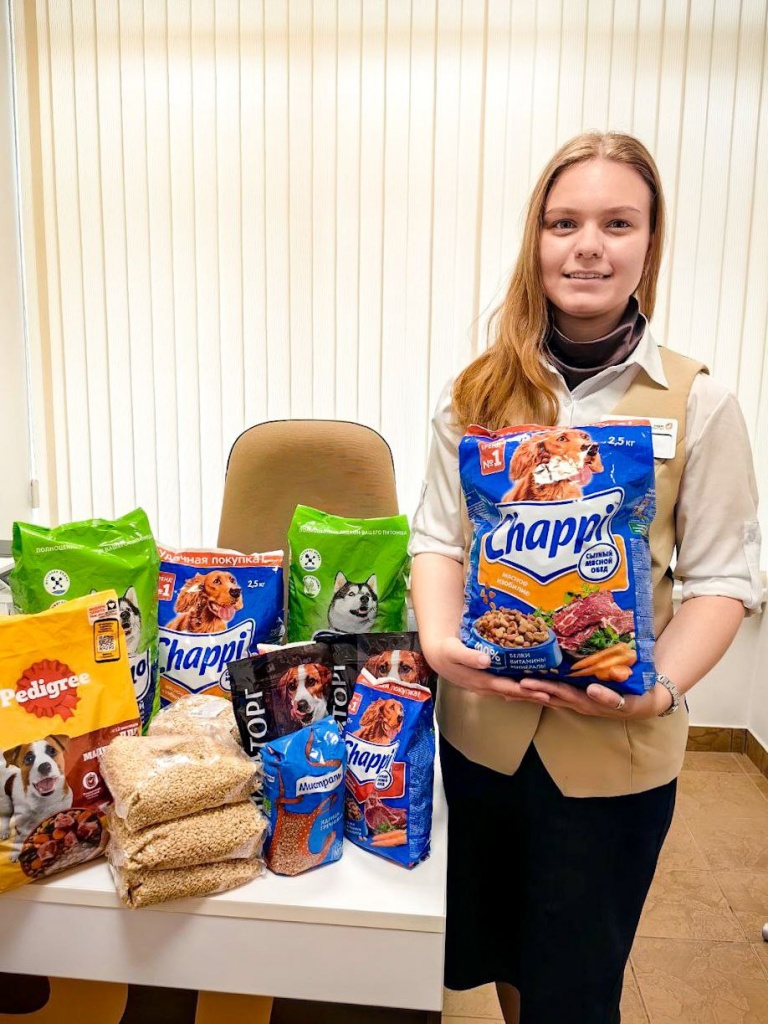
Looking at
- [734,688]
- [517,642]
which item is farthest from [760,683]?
[517,642]

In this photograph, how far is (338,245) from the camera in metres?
2.82

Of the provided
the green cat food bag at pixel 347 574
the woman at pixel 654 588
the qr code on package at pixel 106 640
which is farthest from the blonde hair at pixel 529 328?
the qr code on package at pixel 106 640

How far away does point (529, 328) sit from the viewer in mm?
1079

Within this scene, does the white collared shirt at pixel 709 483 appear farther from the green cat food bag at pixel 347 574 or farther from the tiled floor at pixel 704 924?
the tiled floor at pixel 704 924

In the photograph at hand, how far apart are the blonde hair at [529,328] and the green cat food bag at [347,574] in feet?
1.00

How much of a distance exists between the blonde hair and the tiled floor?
1.40 metres

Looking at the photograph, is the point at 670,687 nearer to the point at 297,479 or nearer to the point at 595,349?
the point at 595,349

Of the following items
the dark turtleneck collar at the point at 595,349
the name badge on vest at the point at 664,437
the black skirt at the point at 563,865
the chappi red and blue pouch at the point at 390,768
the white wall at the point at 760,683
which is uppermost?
the dark turtleneck collar at the point at 595,349

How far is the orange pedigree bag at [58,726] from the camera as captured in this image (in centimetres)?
86

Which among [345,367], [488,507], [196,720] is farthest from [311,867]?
[345,367]

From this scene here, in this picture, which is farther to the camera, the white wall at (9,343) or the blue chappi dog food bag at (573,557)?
the white wall at (9,343)

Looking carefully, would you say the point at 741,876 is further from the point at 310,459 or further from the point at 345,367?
the point at 345,367

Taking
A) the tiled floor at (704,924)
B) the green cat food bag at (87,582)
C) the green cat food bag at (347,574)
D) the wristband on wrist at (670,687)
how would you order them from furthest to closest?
the tiled floor at (704,924)
the green cat food bag at (347,574)
the green cat food bag at (87,582)
the wristband on wrist at (670,687)

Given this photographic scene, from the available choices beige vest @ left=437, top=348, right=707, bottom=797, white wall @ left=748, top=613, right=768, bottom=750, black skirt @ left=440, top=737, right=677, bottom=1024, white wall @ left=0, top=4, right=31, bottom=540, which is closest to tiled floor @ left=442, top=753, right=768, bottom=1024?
white wall @ left=748, top=613, right=768, bottom=750
